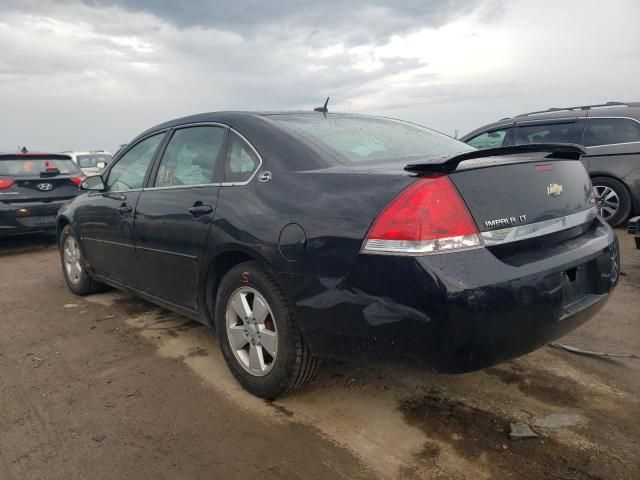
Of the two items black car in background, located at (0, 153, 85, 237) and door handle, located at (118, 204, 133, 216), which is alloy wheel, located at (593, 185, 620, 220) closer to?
door handle, located at (118, 204, 133, 216)

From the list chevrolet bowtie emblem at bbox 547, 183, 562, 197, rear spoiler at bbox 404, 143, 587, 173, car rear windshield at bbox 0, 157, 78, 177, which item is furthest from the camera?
car rear windshield at bbox 0, 157, 78, 177

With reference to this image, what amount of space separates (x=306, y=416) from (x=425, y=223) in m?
1.25

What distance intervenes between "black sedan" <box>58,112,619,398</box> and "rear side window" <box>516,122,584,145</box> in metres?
4.79

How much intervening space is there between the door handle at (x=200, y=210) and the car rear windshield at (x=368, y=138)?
2.20 ft

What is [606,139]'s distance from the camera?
7.05 meters

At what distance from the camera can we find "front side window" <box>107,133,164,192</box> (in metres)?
3.76

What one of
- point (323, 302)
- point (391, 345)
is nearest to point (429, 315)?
point (391, 345)

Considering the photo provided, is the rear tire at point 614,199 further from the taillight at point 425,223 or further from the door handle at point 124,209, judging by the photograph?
the door handle at point 124,209

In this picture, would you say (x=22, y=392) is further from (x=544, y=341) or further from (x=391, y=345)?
(x=544, y=341)

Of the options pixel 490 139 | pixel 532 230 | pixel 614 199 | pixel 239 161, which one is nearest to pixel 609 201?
pixel 614 199

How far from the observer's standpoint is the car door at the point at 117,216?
147 inches

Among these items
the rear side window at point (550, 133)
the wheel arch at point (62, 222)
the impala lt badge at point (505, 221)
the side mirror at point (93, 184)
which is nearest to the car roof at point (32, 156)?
the wheel arch at point (62, 222)

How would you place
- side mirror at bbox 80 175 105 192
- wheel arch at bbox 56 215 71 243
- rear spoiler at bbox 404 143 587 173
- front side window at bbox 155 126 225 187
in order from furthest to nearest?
1. wheel arch at bbox 56 215 71 243
2. side mirror at bbox 80 175 105 192
3. front side window at bbox 155 126 225 187
4. rear spoiler at bbox 404 143 587 173

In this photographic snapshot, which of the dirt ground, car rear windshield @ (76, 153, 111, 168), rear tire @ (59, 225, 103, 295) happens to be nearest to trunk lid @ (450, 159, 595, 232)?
the dirt ground
